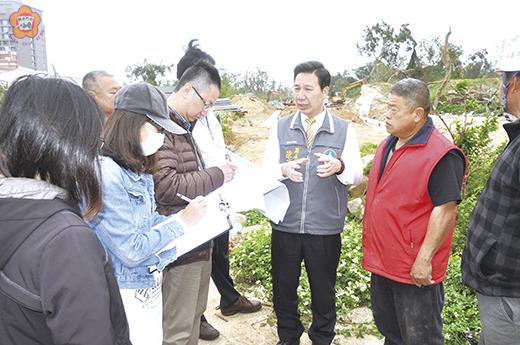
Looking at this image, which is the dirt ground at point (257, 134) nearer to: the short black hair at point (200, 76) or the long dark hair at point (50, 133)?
the short black hair at point (200, 76)

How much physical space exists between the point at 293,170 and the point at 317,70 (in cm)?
76

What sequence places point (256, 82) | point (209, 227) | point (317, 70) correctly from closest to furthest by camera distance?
point (209, 227) < point (317, 70) < point (256, 82)

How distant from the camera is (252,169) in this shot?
2.68 meters

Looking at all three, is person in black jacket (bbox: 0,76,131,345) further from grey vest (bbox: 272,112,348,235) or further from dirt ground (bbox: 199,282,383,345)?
dirt ground (bbox: 199,282,383,345)

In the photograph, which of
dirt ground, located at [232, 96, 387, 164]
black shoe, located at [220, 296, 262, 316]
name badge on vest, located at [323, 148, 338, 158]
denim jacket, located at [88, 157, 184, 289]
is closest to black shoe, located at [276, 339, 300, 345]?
black shoe, located at [220, 296, 262, 316]

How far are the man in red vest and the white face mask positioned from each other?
1392 millimetres

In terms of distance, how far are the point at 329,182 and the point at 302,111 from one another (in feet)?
1.83

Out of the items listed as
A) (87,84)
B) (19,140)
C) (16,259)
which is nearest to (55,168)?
(19,140)

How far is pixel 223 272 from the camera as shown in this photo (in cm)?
351

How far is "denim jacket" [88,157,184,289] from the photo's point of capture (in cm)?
161

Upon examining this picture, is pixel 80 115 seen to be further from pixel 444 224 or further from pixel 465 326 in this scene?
pixel 465 326

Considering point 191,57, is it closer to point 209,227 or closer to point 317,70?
point 317,70

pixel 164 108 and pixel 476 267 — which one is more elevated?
pixel 164 108

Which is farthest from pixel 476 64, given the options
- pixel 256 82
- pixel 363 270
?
pixel 363 270
